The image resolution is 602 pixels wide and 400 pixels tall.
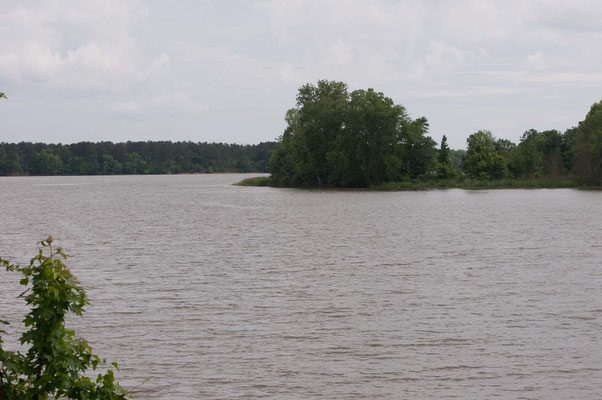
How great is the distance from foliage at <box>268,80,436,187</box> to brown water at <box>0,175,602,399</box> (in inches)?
2783

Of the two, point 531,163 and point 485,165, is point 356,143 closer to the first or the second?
point 485,165

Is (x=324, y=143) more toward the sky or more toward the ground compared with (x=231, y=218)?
more toward the sky

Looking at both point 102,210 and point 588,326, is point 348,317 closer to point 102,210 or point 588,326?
point 588,326

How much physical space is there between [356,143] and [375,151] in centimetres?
346

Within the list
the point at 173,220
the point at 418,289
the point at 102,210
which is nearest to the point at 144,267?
the point at 418,289

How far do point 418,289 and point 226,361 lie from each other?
10.2 metres

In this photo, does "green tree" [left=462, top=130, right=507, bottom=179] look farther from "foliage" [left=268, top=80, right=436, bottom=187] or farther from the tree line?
"foliage" [left=268, top=80, right=436, bottom=187]

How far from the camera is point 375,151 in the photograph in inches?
4510

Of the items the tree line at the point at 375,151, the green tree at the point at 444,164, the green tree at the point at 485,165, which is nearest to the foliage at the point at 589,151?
the tree line at the point at 375,151

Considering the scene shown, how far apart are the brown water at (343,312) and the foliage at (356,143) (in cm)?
7070

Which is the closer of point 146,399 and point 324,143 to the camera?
point 146,399

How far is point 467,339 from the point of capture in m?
16.7

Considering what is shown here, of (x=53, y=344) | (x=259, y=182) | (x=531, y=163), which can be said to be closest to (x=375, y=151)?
(x=531, y=163)

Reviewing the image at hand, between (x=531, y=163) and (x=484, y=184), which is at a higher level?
(x=531, y=163)
